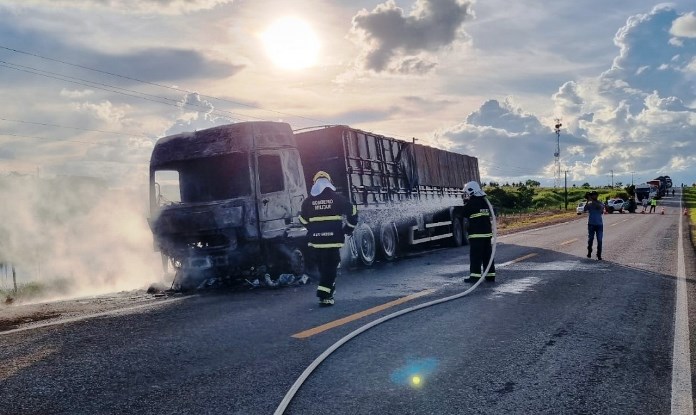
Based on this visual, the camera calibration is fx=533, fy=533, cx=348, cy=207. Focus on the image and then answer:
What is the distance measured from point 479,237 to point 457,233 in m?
9.20

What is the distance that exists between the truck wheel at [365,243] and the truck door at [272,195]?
277 centimetres

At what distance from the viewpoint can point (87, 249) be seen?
16859 millimetres

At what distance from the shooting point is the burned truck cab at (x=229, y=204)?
30.7 ft

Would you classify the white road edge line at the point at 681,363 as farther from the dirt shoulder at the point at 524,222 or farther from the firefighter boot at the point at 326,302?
the dirt shoulder at the point at 524,222

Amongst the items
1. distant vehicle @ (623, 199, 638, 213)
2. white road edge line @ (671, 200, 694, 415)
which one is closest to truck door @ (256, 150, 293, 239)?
white road edge line @ (671, 200, 694, 415)

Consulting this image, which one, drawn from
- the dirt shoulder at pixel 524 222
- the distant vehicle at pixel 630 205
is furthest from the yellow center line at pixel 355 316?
the distant vehicle at pixel 630 205

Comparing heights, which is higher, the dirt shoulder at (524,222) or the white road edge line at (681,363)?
the white road edge line at (681,363)

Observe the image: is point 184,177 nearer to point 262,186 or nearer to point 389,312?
point 262,186

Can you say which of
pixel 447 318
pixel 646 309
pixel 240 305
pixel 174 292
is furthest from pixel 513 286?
pixel 174 292

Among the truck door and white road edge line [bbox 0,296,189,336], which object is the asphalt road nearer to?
white road edge line [bbox 0,296,189,336]

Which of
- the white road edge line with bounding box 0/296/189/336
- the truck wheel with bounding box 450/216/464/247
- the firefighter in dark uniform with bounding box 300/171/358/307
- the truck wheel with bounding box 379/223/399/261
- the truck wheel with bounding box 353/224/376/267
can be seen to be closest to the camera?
the white road edge line with bounding box 0/296/189/336

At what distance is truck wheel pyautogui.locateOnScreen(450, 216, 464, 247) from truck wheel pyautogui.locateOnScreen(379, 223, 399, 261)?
4.73 metres

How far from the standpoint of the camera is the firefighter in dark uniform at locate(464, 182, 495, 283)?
30.9ft

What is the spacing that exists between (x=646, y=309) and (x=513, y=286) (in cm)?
217
